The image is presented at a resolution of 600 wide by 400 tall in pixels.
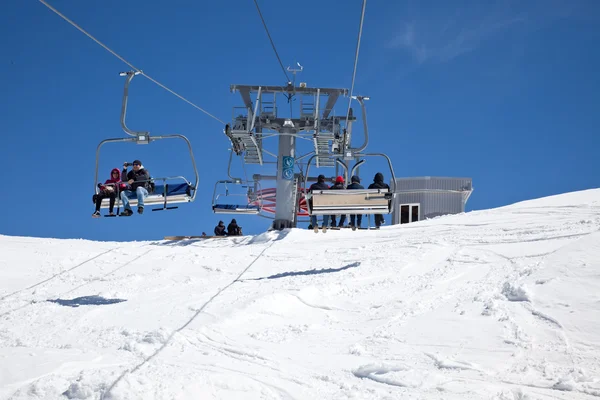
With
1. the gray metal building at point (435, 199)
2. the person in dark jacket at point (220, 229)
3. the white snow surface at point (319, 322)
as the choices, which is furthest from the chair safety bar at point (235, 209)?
the gray metal building at point (435, 199)

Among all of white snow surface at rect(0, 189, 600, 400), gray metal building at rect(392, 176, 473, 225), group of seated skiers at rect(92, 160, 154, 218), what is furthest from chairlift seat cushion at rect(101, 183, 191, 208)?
gray metal building at rect(392, 176, 473, 225)

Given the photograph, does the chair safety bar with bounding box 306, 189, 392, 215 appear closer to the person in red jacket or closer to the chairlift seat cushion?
the chairlift seat cushion

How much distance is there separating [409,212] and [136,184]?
69.3 ft

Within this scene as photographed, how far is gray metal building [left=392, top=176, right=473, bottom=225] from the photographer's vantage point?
3061 cm

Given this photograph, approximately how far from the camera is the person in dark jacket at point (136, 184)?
12586mm

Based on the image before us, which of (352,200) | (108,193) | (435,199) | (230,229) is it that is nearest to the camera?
(108,193)

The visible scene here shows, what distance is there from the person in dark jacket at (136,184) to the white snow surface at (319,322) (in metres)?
1.33

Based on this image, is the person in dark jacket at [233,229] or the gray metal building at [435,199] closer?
the person in dark jacket at [233,229]

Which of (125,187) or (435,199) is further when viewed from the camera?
(435,199)

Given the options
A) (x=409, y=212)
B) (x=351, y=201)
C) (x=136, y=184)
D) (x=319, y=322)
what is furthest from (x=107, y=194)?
(x=409, y=212)

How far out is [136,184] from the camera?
12633 millimetres

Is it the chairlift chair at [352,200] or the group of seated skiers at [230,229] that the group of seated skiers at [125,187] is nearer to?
the chairlift chair at [352,200]

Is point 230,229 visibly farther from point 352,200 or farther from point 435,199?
point 435,199

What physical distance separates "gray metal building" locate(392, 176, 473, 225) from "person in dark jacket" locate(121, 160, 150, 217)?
20.3m
